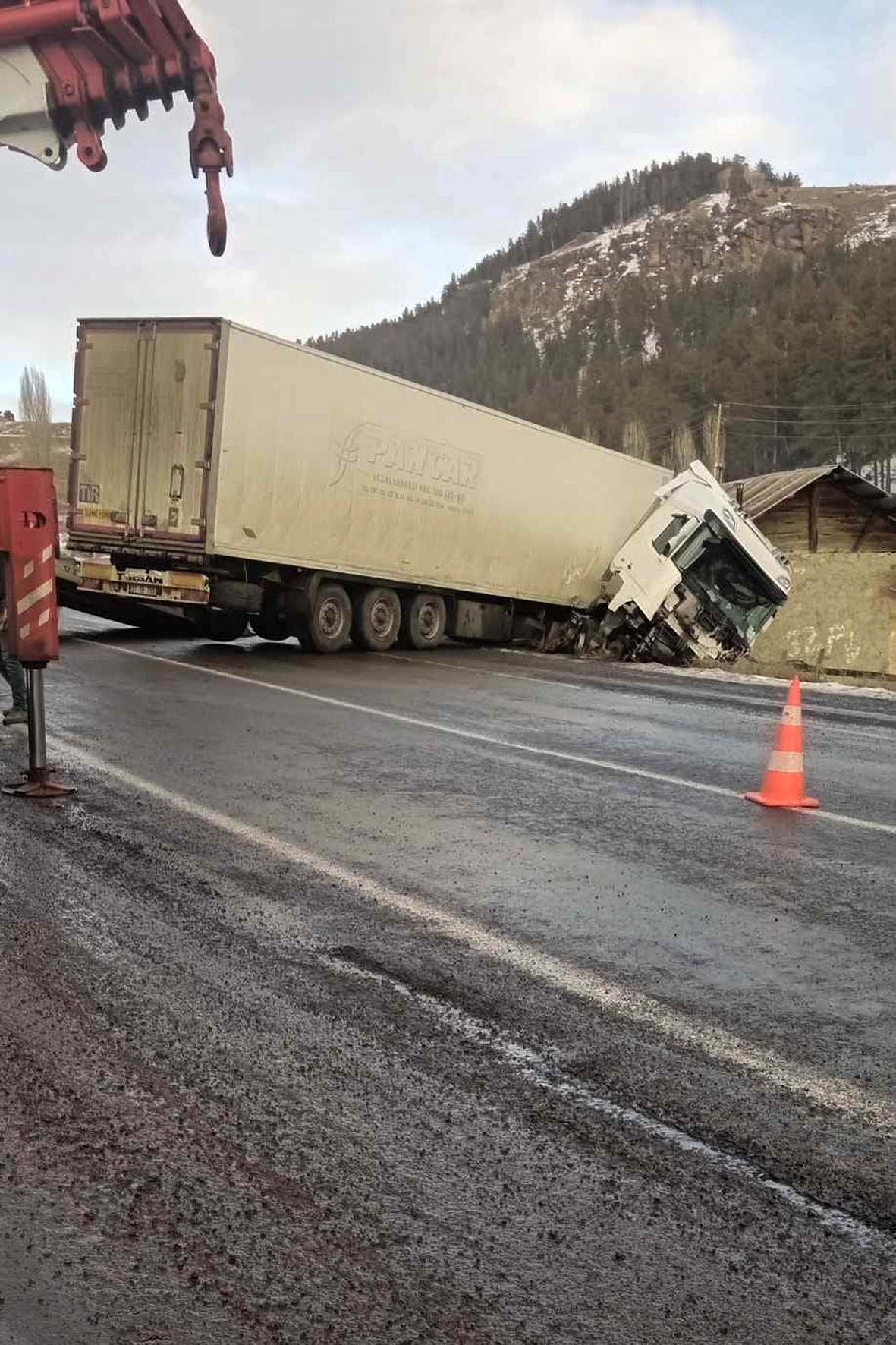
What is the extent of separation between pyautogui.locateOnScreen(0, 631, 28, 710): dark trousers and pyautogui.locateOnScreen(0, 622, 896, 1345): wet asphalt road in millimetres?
1412

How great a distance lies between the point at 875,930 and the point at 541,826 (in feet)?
6.85

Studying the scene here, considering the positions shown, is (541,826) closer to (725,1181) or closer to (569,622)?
(725,1181)

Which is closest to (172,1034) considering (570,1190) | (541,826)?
(570,1190)

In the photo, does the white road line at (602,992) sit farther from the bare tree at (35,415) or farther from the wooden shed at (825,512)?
the bare tree at (35,415)

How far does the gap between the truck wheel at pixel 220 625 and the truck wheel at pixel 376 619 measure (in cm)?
163

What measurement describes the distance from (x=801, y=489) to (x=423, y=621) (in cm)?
2508

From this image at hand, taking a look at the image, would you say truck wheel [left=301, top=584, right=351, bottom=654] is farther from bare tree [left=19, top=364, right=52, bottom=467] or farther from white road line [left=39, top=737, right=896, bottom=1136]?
bare tree [left=19, top=364, right=52, bottom=467]

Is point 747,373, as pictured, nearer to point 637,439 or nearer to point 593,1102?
point 637,439

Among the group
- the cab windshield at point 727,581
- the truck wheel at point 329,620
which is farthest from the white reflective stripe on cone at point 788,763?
the cab windshield at point 727,581

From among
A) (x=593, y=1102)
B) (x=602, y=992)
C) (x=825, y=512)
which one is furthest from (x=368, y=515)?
(x=825, y=512)

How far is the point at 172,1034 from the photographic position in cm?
351

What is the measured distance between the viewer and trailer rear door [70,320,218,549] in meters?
14.9

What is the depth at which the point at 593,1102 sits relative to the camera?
10.4ft

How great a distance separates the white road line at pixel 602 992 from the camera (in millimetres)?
3262
